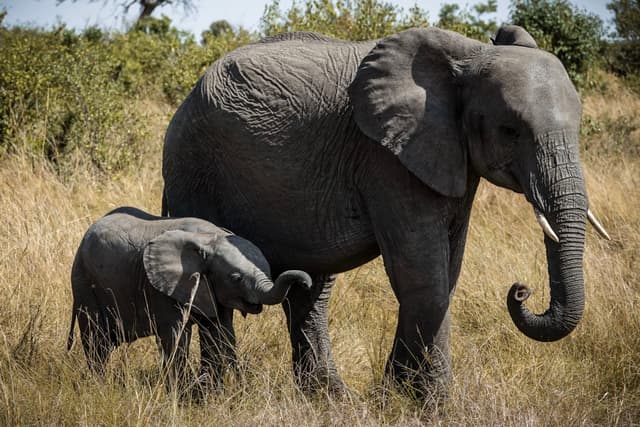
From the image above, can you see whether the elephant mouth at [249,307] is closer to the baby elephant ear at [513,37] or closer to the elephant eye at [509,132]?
the elephant eye at [509,132]

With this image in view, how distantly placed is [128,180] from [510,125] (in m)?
5.60

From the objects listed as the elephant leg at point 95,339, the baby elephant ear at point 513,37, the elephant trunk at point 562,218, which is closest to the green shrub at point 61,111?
the elephant leg at point 95,339

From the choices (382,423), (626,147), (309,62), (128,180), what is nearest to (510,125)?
(309,62)

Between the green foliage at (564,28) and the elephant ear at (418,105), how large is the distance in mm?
8038

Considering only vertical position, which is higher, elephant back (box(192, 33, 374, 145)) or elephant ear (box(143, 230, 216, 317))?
elephant back (box(192, 33, 374, 145))

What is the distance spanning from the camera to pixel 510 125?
3797mm

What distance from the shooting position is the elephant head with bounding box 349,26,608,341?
371cm

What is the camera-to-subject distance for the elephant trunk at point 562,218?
3.69m

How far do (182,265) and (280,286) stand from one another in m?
0.60

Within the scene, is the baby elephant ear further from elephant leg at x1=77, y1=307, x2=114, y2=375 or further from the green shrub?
the green shrub

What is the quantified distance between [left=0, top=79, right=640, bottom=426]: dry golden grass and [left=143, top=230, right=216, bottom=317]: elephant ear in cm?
43

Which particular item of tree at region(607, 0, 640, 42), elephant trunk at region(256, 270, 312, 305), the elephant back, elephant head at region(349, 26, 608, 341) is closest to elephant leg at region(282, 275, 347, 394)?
the elephant back

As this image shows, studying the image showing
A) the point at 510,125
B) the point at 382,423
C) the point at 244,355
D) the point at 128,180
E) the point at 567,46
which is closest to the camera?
the point at 510,125

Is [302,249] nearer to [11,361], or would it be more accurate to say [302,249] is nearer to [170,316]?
[170,316]
